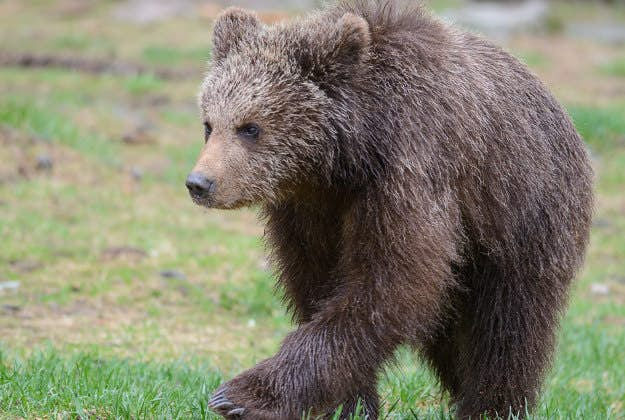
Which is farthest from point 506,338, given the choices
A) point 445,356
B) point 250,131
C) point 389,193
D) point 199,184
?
point 199,184

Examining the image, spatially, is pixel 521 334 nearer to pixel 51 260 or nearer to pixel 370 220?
pixel 370 220

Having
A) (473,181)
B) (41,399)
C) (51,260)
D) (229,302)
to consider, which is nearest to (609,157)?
(229,302)

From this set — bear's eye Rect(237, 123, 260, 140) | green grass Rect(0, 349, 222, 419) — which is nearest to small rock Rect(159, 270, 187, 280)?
green grass Rect(0, 349, 222, 419)

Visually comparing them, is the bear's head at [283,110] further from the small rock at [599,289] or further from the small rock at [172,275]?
the small rock at [599,289]

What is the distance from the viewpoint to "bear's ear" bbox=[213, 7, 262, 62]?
5.01m

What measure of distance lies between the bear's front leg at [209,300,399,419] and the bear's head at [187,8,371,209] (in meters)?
0.70

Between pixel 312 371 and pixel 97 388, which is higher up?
pixel 312 371

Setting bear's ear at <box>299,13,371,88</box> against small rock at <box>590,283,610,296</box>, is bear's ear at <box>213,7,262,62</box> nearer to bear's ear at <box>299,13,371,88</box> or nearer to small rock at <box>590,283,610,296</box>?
bear's ear at <box>299,13,371,88</box>

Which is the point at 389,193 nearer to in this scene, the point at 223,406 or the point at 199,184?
the point at 199,184

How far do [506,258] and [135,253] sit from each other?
4.43 meters

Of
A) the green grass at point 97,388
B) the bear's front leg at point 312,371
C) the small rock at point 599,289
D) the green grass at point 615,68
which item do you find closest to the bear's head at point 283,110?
the bear's front leg at point 312,371

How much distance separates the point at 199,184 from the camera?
451 cm

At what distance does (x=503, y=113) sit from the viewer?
5.19 meters

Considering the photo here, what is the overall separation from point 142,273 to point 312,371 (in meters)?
4.17
